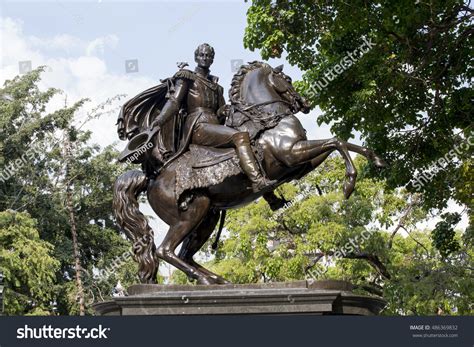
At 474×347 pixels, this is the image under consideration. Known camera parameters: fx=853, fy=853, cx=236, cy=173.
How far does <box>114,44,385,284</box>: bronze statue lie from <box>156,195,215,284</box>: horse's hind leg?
0.01m

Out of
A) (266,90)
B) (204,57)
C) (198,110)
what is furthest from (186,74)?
(266,90)

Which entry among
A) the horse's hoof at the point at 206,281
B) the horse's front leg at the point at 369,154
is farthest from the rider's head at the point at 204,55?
the horse's hoof at the point at 206,281

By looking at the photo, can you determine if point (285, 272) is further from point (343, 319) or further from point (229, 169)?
point (343, 319)

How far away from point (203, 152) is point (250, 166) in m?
0.83

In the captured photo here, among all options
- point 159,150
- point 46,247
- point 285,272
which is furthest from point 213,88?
point 46,247

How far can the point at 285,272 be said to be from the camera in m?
25.2

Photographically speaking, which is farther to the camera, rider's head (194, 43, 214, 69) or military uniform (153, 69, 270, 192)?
rider's head (194, 43, 214, 69)

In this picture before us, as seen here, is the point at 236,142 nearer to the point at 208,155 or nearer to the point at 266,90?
the point at 208,155

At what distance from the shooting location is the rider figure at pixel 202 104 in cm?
1039

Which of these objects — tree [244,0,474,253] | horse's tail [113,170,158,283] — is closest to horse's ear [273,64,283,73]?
horse's tail [113,170,158,283]

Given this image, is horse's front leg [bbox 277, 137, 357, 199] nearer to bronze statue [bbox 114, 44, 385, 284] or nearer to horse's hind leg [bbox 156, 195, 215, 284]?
bronze statue [bbox 114, 44, 385, 284]

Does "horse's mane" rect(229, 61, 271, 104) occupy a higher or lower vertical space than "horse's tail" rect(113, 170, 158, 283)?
higher

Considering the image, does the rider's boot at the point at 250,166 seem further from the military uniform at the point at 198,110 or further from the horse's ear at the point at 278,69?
the horse's ear at the point at 278,69

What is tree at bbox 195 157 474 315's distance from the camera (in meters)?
25.3
